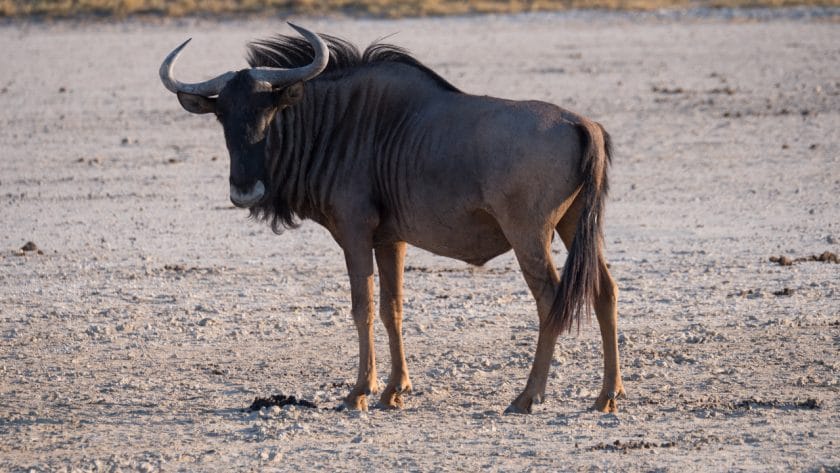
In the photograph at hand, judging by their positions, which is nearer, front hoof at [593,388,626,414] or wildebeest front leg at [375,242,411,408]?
front hoof at [593,388,626,414]

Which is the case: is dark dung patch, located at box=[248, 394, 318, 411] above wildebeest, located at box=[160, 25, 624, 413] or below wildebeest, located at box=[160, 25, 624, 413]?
below

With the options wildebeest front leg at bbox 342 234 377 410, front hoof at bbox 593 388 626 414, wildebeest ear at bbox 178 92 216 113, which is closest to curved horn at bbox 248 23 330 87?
wildebeest ear at bbox 178 92 216 113

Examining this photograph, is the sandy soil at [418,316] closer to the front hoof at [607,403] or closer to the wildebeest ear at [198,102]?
the front hoof at [607,403]

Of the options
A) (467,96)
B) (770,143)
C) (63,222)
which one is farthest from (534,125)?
(770,143)

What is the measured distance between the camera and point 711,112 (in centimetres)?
1845

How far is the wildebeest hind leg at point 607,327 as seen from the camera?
24.7 ft

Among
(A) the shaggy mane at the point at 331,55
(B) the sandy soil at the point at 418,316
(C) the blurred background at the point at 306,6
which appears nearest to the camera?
(B) the sandy soil at the point at 418,316

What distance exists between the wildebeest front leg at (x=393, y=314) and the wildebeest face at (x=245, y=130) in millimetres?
946

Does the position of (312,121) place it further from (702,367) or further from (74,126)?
(74,126)

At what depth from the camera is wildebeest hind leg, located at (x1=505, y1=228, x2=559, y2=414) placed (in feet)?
24.0

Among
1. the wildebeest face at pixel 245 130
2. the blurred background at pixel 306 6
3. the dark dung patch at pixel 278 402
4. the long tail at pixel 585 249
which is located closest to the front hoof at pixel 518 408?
the long tail at pixel 585 249

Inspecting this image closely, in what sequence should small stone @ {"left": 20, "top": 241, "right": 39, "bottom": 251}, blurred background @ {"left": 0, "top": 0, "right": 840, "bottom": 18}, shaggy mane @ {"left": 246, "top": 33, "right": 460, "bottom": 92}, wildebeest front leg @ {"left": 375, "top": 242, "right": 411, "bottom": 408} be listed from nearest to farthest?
1. wildebeest front leg @ {"left": 375, "top": 242, "right": 411, "bottom": 408}
2. shaggy mane @ {"left": 246, "top": 33, "right": 460, "bottom": 92}
3. small stone @ {"left": 20, "top": 241, "right": 39, "bottom": 251}
4. blurred background @ {"left": 0, "top": 0, "right": 840, "bottom": 18}

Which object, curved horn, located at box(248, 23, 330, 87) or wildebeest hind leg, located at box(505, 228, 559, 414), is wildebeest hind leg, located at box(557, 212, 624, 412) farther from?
curved horn, located at box(248, 23, 330, 87)

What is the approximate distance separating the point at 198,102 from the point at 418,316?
266 cm
